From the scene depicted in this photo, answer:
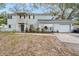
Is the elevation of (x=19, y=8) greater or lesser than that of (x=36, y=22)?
greater

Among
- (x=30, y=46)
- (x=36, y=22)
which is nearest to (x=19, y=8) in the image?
(x=36, y=22)

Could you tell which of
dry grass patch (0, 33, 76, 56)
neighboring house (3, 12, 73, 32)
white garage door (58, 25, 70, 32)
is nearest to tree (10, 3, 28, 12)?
neighboring house (3, 12, 73, 32)

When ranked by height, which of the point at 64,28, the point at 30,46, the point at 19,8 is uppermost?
the point at 19,8

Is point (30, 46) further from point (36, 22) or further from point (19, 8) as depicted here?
point (19, 8)

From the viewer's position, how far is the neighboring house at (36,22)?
4031mm

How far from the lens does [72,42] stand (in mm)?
4066

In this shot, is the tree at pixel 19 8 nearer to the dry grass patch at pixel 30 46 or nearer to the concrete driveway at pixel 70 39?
the dry grass patch at pixel 30 46

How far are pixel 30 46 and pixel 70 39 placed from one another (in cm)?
57

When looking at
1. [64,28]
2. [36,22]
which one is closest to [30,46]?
[36,22]

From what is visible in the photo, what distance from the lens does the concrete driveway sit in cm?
404

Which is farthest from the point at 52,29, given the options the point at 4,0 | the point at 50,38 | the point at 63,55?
the point at 4,0

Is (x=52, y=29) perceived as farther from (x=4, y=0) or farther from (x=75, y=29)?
(x=4, y=0)

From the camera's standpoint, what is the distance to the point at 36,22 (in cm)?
404

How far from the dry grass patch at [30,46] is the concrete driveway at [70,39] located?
70mm
